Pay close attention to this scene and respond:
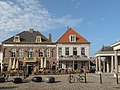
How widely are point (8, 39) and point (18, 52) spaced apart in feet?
11.8

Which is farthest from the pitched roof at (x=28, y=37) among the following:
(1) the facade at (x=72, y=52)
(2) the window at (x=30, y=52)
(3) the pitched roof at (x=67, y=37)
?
(1) the facade at (x=72, y=52)

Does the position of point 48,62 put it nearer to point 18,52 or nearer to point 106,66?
point 18,52

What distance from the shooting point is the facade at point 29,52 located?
134 ft

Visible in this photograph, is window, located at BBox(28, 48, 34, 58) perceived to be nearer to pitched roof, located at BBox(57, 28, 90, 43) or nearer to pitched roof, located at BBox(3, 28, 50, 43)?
pitched roof, located at BBox(3, 28, 50, 43)

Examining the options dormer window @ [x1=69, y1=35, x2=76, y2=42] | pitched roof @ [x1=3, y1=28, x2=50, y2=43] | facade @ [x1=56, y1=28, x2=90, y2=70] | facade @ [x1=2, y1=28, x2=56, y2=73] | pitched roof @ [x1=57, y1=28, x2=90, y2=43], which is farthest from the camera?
dormer window @ [x1=69, y1=35, x2=76, y2=42]

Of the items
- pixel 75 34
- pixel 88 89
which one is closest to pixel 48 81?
pixel 88 89

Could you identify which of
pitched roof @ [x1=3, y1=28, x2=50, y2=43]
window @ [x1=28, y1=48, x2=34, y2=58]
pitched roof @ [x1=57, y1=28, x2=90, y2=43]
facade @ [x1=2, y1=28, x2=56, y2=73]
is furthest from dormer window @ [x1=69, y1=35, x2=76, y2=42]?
window @ [x1=28, y1=48, x2=34, y2=58]

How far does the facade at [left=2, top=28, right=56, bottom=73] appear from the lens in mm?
40969

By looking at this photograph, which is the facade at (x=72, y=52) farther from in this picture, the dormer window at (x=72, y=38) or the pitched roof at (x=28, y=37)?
the pitched roof at (x=28, y=37)

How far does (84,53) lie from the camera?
1682 inches

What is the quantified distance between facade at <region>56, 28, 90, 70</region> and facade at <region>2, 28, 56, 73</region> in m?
1.48

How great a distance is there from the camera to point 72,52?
4231 centimetres

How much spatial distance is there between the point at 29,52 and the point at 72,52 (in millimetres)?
9076

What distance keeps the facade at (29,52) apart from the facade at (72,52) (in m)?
1.48
